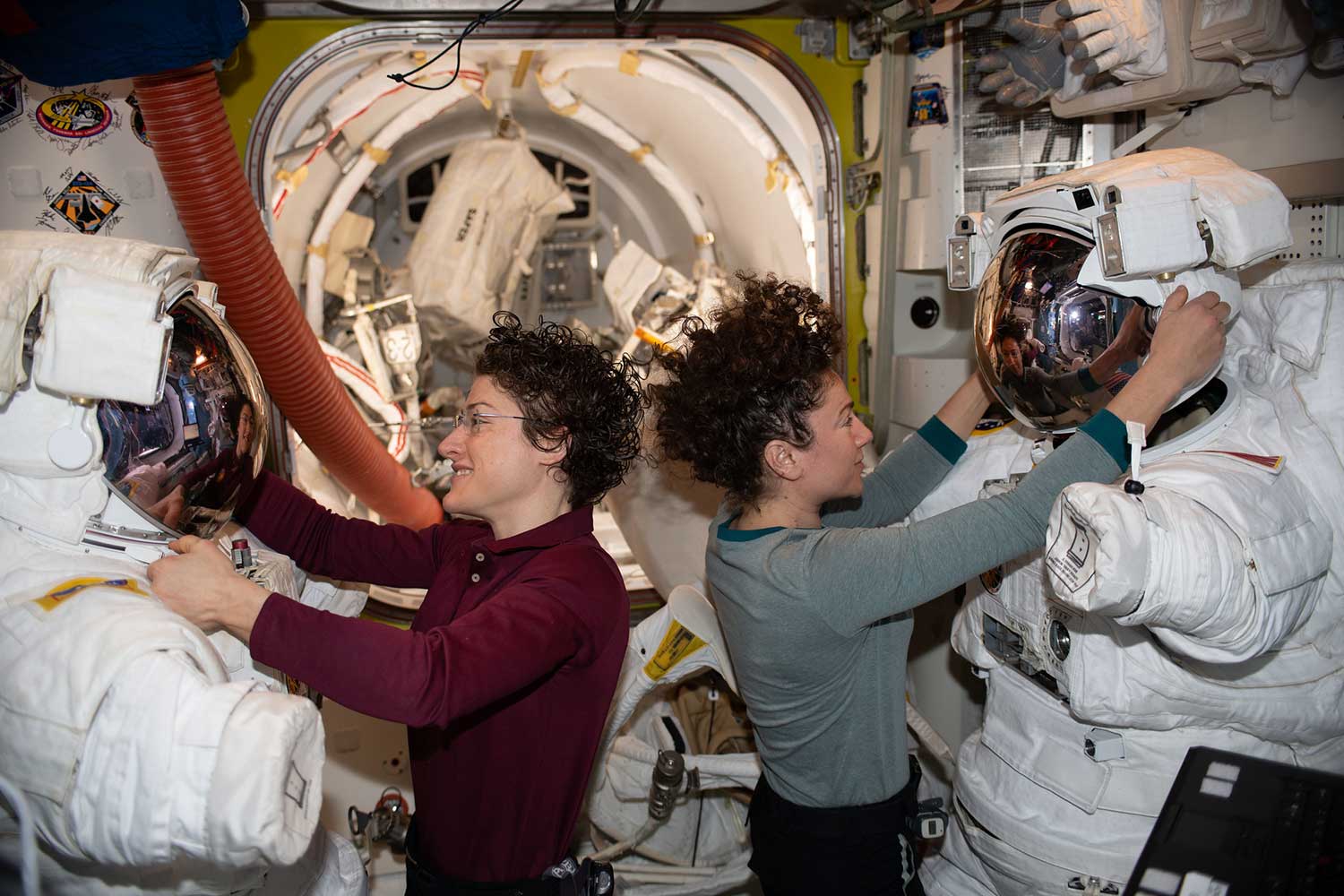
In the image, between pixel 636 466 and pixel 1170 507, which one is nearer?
pixel 1170 507

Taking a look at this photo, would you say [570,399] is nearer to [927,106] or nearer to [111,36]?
[111,36]

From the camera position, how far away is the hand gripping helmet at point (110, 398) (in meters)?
1.42

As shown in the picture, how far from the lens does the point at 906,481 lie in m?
2.21

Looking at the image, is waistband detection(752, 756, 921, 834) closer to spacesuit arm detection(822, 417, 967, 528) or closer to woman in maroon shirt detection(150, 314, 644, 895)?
woman in maroon shirt detection(150, 314, 644, 895)

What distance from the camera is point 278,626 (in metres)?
1.40

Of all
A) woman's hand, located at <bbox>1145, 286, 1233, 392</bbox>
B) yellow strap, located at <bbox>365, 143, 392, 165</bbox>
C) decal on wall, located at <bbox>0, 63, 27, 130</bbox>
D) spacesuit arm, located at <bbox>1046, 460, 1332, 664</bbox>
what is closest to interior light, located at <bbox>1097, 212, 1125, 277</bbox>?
woman's hand, located at <bbox>1145, 286, 1233, 392</bbox>

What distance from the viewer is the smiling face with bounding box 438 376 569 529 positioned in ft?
6.01

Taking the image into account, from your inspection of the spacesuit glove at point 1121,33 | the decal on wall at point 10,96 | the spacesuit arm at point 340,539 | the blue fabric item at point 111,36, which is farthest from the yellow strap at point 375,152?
the spacesuit glove at point 1121,33

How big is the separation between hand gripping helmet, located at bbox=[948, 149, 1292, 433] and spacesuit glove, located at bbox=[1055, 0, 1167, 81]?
358 mm

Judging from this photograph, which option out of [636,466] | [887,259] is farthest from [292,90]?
[887,259]

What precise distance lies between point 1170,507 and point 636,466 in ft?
4.91


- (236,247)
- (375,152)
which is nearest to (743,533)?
(236,247)

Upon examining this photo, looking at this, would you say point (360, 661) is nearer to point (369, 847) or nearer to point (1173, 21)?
point (369, 847)

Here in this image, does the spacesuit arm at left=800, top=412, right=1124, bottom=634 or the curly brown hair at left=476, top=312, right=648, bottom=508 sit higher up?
the curly brown hair at left=476, top=312, right=648, bottom=508
